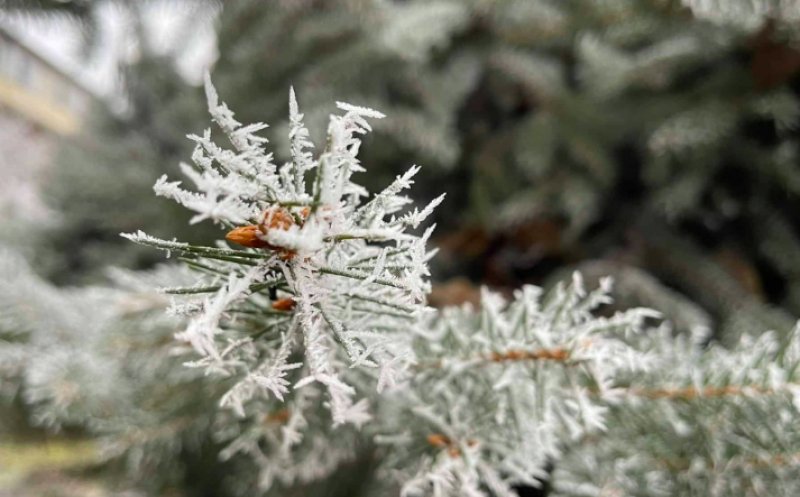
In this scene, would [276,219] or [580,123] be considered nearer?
[276,219]

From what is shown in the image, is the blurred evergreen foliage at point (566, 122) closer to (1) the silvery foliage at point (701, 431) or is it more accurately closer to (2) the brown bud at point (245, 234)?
(1) the silvery foliage at point (701, 431)

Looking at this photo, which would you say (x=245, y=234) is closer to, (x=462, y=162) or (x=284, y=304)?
(x=284, y=304)

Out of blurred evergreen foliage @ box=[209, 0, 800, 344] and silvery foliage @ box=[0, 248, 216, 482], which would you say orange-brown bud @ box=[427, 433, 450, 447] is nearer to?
silvery foliage @ box=[0, 248, 216, 482]

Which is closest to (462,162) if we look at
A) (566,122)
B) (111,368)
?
(566,122)

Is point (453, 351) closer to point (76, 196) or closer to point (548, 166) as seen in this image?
point (548, 166)

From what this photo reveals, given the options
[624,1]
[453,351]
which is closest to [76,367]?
[453,351]

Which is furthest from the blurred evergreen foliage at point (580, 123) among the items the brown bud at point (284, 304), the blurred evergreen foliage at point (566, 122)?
the brown bud at point (284, 304)
